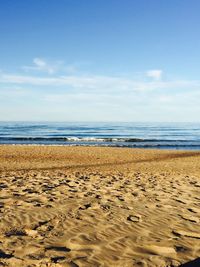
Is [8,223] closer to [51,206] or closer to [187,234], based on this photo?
[51,206]

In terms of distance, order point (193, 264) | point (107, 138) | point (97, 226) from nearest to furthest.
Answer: point (193, 264) < point (97, 226) < point (107, 138)

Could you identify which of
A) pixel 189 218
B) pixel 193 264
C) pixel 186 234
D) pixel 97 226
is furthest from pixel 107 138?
pixel 193 264

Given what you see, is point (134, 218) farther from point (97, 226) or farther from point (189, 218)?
point (189, 218)

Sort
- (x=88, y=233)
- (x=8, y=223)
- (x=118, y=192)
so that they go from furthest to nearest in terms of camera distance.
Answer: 1. (x=118, y=192)
2. (x=8, y=223)
3. (x=88, y=233)

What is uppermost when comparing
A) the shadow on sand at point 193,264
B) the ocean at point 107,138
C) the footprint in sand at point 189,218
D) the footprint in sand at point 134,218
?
the shadow on sand at point 193,264

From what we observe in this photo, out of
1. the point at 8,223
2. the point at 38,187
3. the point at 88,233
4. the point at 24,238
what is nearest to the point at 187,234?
the point at 88,233

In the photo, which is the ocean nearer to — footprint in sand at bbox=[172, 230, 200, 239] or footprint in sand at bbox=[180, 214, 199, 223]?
footprint in sand at bbox=[180, 214, 199, 223]

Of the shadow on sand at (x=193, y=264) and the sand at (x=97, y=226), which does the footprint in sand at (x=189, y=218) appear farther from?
the shadow on sand at (x=193, y=264)

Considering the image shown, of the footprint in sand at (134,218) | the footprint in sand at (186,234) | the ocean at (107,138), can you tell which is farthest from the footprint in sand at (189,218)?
the ocean at (107,138)

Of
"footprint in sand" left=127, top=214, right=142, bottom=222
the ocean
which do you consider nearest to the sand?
"footprint in sand" left=127, top=214, right=142, bottom=222

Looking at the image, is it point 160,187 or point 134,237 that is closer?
point 134,237

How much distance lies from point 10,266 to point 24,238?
102 centimetres

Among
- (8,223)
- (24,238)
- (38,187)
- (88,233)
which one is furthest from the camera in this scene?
(38,187)

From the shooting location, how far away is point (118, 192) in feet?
29.1
